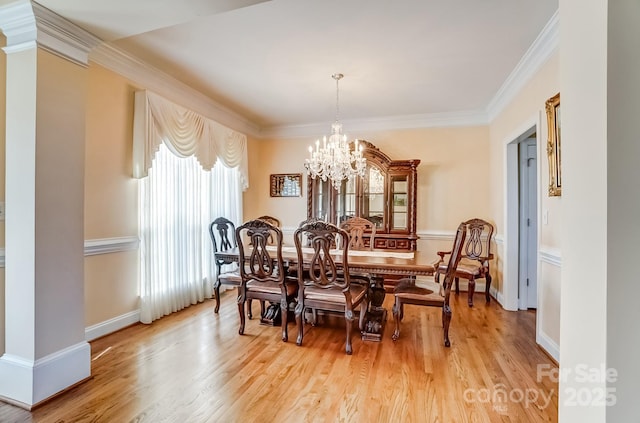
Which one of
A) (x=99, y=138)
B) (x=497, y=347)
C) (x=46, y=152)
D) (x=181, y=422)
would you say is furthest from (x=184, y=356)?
(x=497, y=347)

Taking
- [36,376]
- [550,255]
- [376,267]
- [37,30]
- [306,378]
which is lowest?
[306,378]

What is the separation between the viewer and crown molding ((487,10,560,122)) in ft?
7.73

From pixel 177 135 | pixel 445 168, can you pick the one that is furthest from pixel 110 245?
pixel 445 168

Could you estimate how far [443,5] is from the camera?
2.10 m

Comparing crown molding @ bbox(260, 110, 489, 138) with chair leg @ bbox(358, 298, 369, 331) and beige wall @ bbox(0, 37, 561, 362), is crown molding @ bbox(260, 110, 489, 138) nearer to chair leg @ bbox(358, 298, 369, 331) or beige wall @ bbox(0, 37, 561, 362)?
beige wall @ bbox(0, 37, 561, 362)

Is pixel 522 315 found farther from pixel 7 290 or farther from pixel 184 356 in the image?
pixel 7 290

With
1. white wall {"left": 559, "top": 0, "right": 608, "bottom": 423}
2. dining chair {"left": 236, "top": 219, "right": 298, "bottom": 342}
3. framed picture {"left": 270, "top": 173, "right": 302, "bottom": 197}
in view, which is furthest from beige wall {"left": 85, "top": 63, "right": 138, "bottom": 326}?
white wall {"left": 559, "top": 0, "right": 608, "bottom": 423}

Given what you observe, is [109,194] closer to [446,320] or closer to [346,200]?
[346,200]

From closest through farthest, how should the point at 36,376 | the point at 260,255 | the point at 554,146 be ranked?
the point at 36,376
the point at 554,146
the point at 260,255

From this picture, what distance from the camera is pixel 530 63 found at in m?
2.85

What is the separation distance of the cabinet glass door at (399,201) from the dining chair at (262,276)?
2.20 metres

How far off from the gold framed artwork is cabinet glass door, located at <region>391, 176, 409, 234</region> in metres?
2.18

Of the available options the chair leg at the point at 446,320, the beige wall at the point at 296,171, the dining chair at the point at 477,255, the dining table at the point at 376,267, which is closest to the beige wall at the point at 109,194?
the beige wall at the point at 296,171

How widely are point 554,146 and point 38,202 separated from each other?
3613mm
